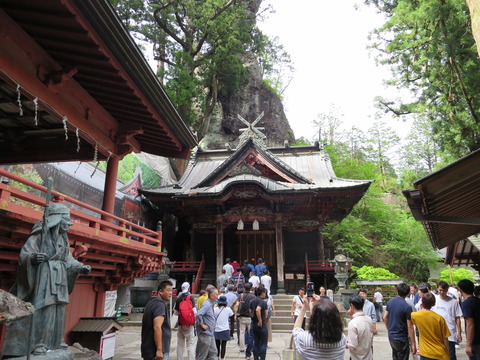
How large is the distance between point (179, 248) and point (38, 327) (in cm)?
1659

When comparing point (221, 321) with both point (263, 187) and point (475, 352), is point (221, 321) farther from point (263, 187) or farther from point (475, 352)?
point (263, 187)

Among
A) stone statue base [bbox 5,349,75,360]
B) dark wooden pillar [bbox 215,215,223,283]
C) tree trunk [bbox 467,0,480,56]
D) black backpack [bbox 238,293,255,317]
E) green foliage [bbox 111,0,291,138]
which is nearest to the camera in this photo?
stone statue base [bbox 5,349,75,360]

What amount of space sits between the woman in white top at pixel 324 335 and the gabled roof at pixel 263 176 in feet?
40.3

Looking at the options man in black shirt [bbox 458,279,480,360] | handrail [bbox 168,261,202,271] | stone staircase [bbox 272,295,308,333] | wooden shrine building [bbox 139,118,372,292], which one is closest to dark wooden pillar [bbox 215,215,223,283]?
wooden shrine building [bbox 139,118,372,292]

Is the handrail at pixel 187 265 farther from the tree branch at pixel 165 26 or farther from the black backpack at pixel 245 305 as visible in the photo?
the tree branch at pixel 165 26

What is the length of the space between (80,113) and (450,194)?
6.69 m

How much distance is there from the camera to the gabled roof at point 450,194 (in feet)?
14.8

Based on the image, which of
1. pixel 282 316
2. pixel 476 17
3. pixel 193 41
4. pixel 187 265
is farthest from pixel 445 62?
pixel 193 41

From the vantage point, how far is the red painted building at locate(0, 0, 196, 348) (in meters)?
4.52

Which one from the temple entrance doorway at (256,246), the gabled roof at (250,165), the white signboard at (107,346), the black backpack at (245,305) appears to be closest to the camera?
the white signboard at (107,346)

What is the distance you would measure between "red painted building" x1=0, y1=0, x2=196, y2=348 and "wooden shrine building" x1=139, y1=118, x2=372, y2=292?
6736 millimetres

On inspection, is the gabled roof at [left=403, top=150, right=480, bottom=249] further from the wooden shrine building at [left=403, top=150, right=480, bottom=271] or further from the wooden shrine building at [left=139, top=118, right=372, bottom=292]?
the wooden shrine building at [left=139, top=118, right=372, bottom=292]

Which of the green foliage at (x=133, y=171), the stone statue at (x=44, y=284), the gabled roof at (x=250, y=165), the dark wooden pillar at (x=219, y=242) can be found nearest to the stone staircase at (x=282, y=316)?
the dark wooden pillar at (x=219, y=242)

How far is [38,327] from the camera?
3605 millimetres
